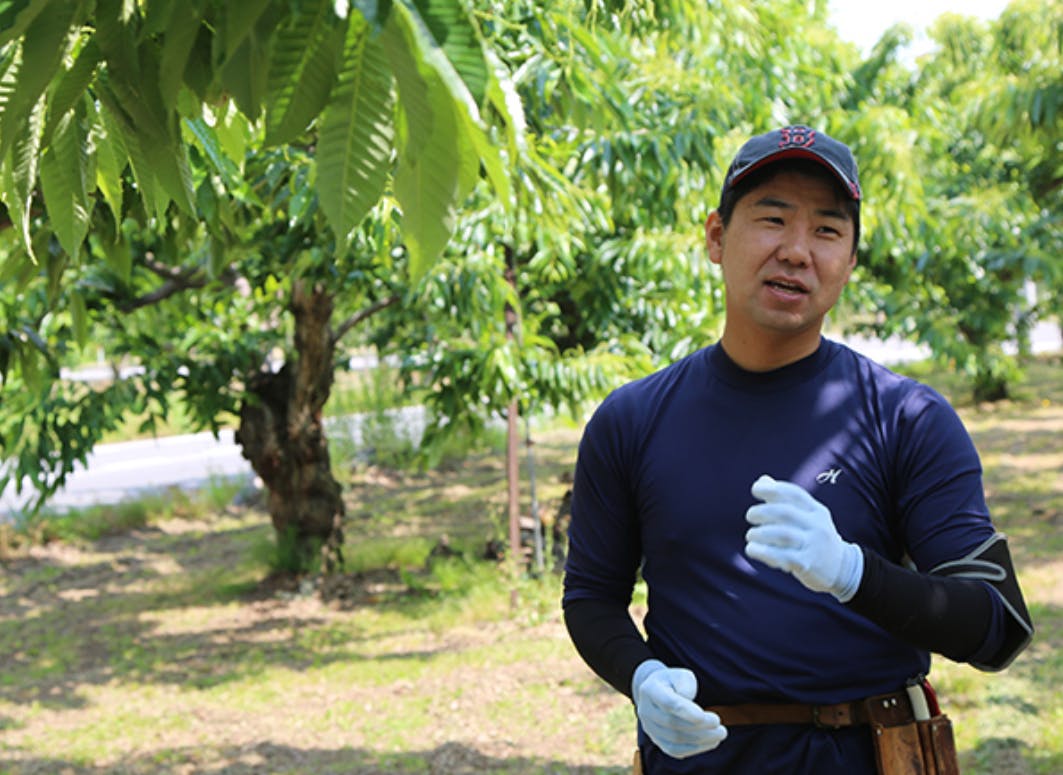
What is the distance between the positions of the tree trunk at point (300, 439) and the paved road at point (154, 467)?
10.6 feet

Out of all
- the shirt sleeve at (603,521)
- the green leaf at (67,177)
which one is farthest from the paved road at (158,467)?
the green leaf at (67,177)

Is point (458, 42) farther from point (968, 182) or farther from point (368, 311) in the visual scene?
point (968, 182)

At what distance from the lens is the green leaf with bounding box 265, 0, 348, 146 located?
0.94m

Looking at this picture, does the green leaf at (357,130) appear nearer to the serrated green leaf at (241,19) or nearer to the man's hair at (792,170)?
the serrated green leaf at (241,19)

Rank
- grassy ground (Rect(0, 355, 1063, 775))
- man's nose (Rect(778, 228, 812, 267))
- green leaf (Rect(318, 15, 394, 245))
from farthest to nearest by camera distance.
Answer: grassy ground (Rect(0, 355, 1063, 775)) < man's nose (Rect(778, 228, 812, 267)) < green leaf (Rect(318, 15, 394, 245))

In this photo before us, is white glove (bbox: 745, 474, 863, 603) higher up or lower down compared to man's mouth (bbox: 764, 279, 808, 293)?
lower down

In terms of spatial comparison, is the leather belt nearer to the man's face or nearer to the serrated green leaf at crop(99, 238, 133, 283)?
A: the man's face

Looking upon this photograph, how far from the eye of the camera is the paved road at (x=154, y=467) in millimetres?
13172

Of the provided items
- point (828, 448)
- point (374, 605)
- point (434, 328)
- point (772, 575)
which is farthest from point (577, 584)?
point (374, 605)

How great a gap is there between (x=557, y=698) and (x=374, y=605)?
264 cm

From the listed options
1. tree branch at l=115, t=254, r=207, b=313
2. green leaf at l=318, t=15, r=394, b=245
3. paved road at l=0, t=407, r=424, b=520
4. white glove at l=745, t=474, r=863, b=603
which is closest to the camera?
green leaf at l=318, t=15, r=394, b=245

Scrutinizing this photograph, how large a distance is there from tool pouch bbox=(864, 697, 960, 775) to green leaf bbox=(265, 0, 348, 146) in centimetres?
117

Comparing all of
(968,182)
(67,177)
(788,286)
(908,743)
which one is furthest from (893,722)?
(968,182)

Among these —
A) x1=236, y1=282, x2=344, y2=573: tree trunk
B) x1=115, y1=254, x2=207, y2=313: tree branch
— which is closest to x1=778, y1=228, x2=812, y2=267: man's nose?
x1=115, y1=254, x2=207, y2=313: tree branch
